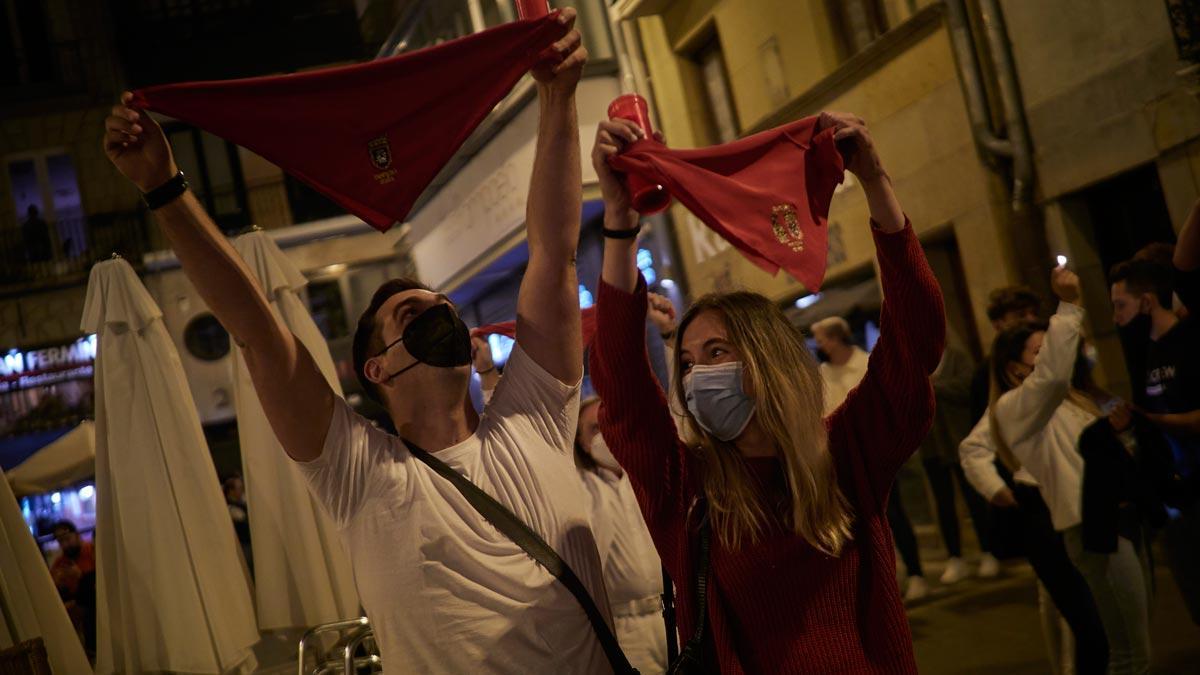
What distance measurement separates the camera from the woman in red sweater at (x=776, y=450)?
2812 millimetres

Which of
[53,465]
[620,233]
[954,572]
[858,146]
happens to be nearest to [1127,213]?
[954,572]

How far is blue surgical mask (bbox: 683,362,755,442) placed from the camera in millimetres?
2982

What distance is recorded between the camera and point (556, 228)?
3.28 m

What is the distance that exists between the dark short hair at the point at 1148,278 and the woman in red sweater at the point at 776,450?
3260 mm

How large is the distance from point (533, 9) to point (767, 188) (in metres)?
0.82

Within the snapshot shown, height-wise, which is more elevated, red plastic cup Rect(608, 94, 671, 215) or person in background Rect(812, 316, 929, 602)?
red plastic cup Rect(608, 94, 671, 215)

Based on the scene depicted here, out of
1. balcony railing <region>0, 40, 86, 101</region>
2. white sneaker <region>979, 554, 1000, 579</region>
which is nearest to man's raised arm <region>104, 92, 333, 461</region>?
white sneaker <region>979, 554, 1000, 579</region>

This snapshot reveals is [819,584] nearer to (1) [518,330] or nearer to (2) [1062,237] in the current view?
(1) [518,330]

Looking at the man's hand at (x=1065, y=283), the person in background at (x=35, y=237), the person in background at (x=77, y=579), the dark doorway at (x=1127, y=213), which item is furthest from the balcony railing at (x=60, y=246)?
the man's hand at (x=1065, y=283)

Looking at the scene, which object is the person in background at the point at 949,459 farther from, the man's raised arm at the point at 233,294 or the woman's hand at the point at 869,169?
the man's raised arm at the point at 233,294

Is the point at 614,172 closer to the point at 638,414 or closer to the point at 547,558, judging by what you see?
the point at 638,414

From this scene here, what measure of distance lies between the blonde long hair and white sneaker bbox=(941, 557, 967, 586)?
7923 millimetres

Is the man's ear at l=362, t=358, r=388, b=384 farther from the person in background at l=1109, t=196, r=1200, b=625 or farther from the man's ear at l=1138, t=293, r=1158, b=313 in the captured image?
the man's ear at l=1138, t=293, r=1158, b=313

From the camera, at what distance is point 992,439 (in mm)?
6312
